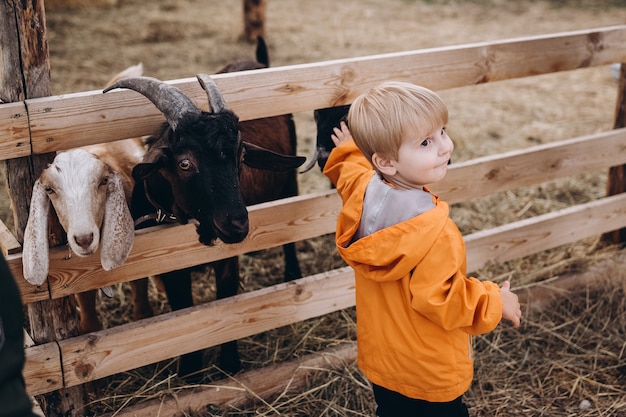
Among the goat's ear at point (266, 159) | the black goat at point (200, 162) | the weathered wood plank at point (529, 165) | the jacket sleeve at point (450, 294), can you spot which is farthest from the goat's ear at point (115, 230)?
the weathered wood plank at point (529, 165)

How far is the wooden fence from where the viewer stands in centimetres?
260

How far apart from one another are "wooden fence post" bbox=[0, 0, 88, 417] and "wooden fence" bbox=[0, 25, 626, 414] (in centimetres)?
9

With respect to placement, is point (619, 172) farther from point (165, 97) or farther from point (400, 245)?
point (165, 97)

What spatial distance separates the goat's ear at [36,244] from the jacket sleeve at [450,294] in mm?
1328

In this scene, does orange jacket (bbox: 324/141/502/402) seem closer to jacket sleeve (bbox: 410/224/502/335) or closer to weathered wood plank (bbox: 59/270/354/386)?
jacket sleeve (bbox: 410/224/502/335)

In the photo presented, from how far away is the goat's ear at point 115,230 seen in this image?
2.54 metres

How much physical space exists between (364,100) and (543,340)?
229cm

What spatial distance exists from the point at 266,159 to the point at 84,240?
905 mm

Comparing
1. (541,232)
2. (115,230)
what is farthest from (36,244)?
(541,232)

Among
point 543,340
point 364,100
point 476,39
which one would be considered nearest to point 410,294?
point 364,100

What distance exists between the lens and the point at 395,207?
90.9 inches

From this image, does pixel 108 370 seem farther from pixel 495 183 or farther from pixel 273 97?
pixel 495 183

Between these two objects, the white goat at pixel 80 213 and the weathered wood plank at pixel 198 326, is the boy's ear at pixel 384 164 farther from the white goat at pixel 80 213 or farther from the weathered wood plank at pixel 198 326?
the weathered wood plank at pixel 198 326

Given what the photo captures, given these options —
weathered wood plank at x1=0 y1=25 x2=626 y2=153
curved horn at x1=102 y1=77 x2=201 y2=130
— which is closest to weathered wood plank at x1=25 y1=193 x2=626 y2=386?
weathered wood plank at x1=0 y1=25 x2=626 y2=153
